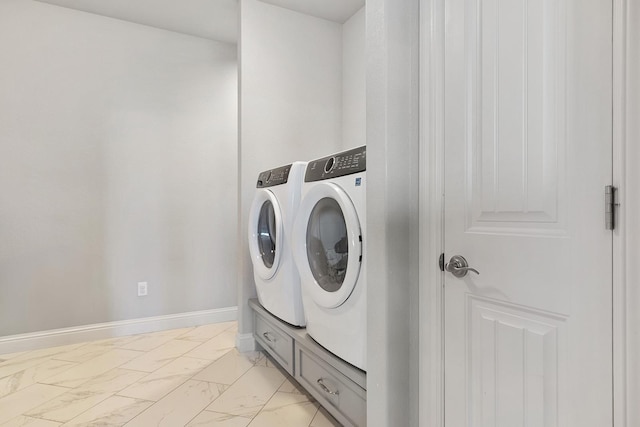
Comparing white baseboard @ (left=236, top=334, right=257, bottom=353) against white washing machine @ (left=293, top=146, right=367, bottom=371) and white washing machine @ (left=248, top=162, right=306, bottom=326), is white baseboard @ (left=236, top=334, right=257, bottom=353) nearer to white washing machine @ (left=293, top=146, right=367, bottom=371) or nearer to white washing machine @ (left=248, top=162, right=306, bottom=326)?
white washing machine @ (left=248, top=162, right=306, bottom=326)

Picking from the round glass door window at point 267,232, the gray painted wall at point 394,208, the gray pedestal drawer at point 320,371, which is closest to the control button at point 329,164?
the gray painted wall at point 394,208

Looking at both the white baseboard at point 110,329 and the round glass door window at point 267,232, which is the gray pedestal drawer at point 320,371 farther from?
the white baseboard at point 110,329

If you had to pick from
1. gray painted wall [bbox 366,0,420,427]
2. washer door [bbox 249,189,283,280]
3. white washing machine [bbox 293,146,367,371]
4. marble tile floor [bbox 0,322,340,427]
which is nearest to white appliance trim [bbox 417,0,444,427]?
gray painted wall [bbox 366,0,420,427]

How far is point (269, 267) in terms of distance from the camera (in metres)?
2.13

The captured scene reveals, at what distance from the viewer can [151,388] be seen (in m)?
1.92

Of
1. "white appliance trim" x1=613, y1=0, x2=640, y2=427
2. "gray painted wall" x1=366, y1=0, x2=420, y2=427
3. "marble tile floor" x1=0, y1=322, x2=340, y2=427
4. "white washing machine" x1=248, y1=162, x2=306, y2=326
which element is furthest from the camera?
"white washing machine" x1=248, y1=162, x2=306, y2=326

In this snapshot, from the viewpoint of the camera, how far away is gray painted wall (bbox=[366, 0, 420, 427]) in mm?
1062

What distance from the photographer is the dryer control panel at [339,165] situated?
1.36m

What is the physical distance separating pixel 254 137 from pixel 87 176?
132 centimetres

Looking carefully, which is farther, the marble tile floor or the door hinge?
the marble tile floor

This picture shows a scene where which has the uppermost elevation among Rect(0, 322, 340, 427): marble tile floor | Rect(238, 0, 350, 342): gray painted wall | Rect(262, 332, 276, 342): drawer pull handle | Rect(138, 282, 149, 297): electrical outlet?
Rect(238, 0, 350, 342): gray painted wall

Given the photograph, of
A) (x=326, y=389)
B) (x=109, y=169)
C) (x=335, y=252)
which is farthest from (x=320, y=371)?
(x=109, y=169)

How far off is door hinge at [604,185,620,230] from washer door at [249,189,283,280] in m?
1.62

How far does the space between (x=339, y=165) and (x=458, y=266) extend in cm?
70
